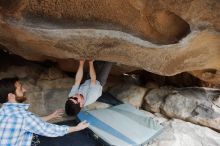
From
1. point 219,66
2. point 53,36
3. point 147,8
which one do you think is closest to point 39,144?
point 53,36

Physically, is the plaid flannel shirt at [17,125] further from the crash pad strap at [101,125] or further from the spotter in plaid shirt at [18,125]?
the crash pad strap at [101,125]

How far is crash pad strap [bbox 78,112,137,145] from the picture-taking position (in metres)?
3.85

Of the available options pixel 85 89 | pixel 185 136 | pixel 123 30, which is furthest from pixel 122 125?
pixel 123 30

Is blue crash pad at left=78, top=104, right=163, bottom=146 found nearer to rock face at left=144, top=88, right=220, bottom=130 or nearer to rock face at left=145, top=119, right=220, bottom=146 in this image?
rock face at left=145, top=119, right=220, bottom=146

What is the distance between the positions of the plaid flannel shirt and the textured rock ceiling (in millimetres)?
831

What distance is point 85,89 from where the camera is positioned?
4020 mm

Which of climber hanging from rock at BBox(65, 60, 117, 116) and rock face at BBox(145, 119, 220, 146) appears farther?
rock face at BBox(145, 119, 220, 146)

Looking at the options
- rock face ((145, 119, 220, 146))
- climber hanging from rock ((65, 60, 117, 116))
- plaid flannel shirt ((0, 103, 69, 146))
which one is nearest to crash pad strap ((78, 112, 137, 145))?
climber hanging from rock ((65, 60, 117, 116))

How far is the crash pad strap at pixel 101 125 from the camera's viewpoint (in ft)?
12.6

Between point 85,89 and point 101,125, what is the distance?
0.50 metres

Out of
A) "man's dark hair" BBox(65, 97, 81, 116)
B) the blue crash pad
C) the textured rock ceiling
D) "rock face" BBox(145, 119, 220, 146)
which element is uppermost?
the textured rock ceiling

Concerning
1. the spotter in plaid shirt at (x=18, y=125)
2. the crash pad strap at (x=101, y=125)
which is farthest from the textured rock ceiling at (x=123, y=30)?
the crash pad strap at (x=101, y=125)

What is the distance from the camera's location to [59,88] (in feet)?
15.6

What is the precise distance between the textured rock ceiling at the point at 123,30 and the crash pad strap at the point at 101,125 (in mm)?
872
